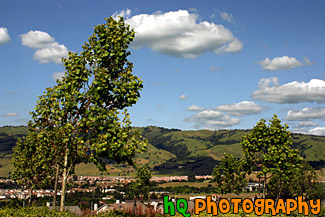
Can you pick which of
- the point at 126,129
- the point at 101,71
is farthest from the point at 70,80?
the point at 126,129

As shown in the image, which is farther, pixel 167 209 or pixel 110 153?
pixel 167 209

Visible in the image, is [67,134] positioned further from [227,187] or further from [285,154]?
[227,187]

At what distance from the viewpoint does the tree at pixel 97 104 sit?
13547 mm

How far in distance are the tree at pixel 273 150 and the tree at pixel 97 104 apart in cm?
1897

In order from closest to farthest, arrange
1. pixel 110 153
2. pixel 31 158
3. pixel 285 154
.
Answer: pixel 110 153 → pixel 285 154 → pixel 31 158

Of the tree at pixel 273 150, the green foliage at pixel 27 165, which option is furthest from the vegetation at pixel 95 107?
the green foliage at pixel 27 165

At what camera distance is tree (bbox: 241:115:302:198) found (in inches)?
1141

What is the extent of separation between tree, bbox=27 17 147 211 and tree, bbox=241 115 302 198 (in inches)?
747

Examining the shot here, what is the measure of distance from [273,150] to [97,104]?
20.2m

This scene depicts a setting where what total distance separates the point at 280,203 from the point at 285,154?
8.78m

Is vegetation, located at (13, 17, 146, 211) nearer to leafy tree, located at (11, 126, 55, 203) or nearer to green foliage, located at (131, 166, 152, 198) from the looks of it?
leafy tree, located at (11, 126, 55, 203)

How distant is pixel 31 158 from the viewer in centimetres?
4016

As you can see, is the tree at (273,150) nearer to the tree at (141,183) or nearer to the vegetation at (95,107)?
the vegetation at (95,107)

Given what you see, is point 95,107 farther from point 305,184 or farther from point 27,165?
point 305,184
